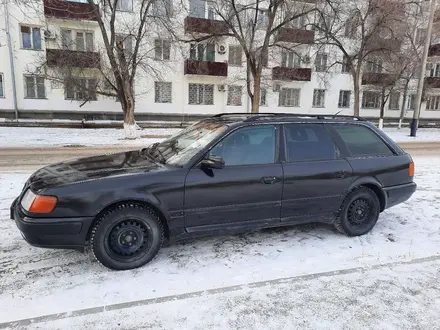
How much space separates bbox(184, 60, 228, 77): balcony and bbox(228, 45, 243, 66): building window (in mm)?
1513

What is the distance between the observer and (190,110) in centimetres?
2527

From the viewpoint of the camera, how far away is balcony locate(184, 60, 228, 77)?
77.5ft

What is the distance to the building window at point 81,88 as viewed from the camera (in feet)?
61.7

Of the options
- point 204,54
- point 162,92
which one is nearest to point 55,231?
point 162,92

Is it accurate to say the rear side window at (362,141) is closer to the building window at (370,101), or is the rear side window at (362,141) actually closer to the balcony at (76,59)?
the balcony at (76,59)

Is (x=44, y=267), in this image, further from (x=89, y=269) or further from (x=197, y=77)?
(x=197, y=77)

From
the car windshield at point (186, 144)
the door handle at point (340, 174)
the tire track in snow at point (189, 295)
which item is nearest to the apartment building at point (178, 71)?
the car windshield at point (186, 144)

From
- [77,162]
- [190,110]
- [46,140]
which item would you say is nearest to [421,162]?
[77,162]

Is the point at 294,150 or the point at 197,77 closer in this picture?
the point at 294,150

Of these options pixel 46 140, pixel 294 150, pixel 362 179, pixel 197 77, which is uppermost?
pixel 197 77

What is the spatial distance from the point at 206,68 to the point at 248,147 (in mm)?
21484

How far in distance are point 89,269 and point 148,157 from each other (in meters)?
1.38

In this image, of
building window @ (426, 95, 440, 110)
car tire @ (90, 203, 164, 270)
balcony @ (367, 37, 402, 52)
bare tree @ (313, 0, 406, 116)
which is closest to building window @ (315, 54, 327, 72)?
bare tree @ (313, 0, 406, 116)

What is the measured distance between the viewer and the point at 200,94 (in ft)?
83.6
